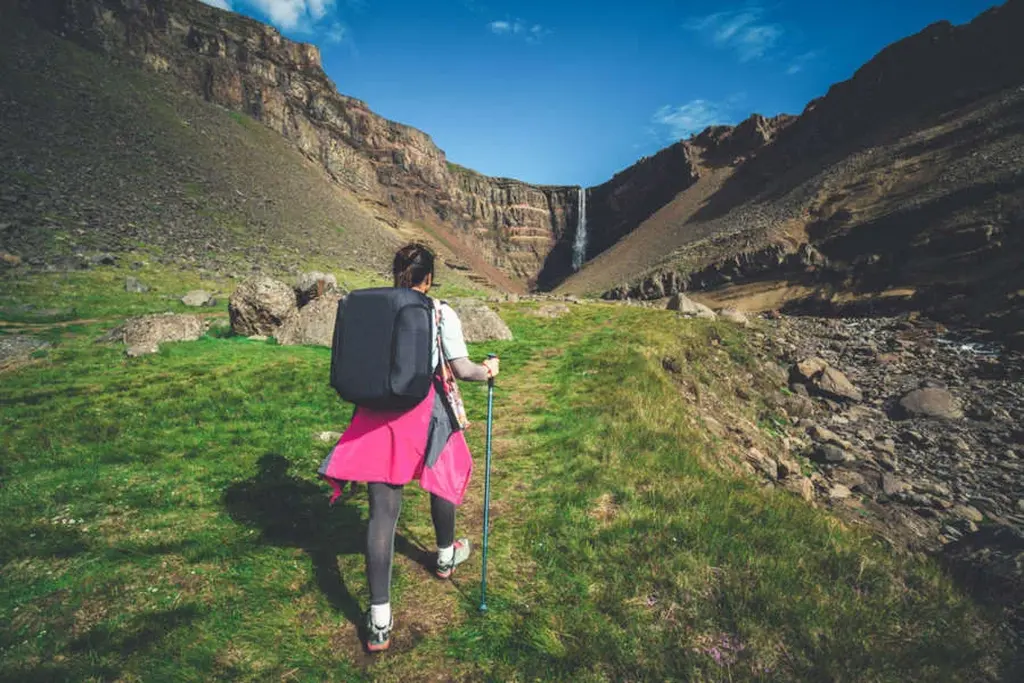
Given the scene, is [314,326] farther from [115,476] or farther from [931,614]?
[931,614]

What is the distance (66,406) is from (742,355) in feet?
66.7

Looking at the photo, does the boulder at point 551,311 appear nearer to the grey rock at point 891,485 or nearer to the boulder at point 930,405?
the boulder at point 930,405

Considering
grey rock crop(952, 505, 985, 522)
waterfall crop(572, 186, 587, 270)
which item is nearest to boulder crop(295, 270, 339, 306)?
grey rock crop(952, 505, 985, 522)

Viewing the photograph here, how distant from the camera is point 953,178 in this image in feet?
119

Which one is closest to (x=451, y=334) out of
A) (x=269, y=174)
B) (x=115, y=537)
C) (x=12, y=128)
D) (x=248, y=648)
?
(x=248, y=648)

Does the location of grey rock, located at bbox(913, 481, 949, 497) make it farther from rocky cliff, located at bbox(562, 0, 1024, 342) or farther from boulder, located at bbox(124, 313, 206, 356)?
boulder, located at bbox(124, 313, 206, 356)

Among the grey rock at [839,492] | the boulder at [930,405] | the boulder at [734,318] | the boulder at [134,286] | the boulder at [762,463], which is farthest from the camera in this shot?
the boulder at [734,318]

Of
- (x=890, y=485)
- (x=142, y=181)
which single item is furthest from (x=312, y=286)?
(x=142, y=181)

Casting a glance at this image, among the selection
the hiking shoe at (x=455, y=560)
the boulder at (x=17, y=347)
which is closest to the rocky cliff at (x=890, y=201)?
the hiking shoe at (x=455, y=560)

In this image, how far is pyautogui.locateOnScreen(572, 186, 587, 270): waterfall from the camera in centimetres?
14100

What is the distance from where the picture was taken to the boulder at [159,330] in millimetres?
13867

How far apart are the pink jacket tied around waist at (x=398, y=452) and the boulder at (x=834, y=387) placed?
16407mm

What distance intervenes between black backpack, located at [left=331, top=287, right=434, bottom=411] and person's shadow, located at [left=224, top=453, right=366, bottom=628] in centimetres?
212

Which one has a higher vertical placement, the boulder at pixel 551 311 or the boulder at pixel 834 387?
the boulder at pixel 551 311
